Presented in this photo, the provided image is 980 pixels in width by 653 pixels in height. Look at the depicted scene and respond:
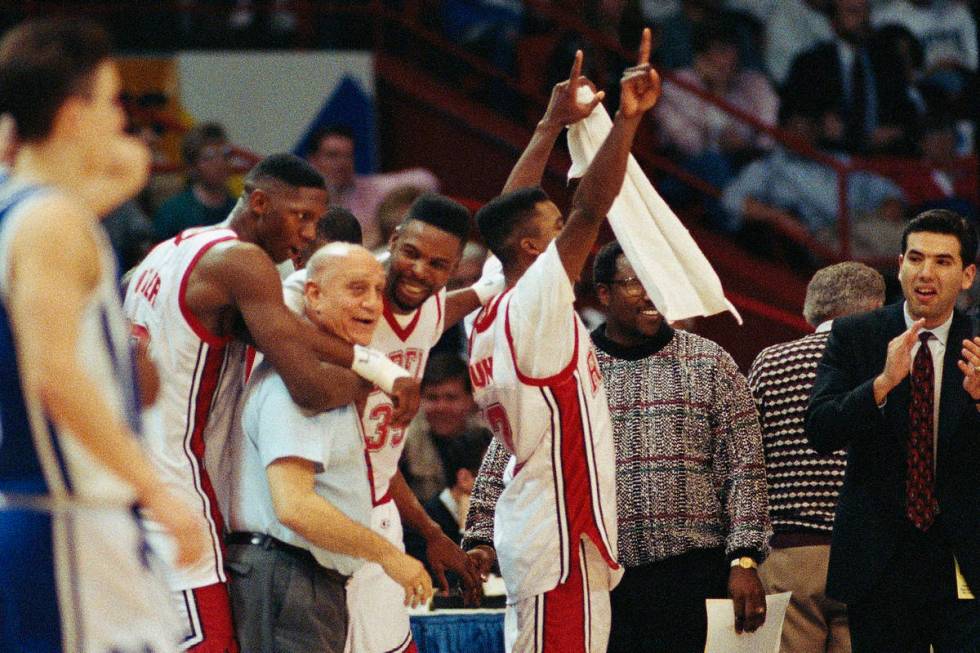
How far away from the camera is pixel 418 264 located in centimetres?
495

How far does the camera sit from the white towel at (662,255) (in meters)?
4.70

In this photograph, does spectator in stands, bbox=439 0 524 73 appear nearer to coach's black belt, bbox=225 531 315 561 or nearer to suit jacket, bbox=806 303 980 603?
suit jacket, bbox=806 303 980 603

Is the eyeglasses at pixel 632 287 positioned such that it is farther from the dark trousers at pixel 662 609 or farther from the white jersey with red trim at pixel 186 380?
the white jersey with red trim at pixel 186 380

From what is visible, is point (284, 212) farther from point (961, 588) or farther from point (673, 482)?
point (961, 588)

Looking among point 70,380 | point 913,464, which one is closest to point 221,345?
point 70,380

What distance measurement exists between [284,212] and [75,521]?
1.75 metres

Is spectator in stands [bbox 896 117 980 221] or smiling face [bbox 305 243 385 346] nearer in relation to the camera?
smiling face [bbox 305 243 385 346]

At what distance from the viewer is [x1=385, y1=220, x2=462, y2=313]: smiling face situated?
4.96 m

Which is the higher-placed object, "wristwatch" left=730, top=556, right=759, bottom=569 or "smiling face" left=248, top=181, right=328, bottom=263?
"smiling face" left=248, top=181, right=328, bottom=263

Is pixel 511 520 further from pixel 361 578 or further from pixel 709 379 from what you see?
pixel 709 379

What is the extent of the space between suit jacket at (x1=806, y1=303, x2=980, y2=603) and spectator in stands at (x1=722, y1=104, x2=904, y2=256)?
15.4 feet

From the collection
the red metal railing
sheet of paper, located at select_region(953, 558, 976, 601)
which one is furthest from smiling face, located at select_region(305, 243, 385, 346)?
the red metal railing

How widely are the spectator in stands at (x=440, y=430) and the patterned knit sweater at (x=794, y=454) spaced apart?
1723 millimetres

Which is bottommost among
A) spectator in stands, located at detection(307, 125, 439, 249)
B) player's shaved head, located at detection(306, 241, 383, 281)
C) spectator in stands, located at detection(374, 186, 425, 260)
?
player's shaved head, located at detection(306, 241, 383, 281)
